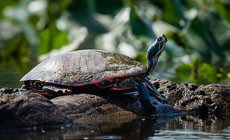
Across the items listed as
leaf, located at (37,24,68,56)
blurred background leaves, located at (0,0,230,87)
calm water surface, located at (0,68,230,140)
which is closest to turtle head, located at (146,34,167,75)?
calm water surface, located at (0,68,230,140)

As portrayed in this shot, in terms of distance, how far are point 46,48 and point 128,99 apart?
6.39 meters

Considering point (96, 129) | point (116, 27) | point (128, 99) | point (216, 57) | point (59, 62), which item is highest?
point (116, 27)

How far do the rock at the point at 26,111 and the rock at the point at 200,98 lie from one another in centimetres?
177

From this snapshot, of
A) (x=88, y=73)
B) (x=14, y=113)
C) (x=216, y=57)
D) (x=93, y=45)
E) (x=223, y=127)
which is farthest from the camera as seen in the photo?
(x=93, y=45)

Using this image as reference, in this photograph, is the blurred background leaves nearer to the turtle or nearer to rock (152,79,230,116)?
rock (152,79,230,116)

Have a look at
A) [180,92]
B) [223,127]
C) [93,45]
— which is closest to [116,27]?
[93,45]

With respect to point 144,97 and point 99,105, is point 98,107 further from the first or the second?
point 144,97

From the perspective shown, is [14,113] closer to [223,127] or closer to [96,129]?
[96,129]

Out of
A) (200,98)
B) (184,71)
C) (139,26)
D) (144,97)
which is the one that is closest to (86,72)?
(144,97)

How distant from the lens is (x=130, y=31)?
11547mm

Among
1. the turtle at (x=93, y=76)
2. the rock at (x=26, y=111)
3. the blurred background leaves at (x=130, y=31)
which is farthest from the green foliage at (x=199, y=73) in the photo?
the rock at (x=26, y=111)

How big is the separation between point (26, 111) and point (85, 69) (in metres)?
1.13

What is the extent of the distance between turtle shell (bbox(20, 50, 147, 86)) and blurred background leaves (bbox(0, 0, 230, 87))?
2.88 metres

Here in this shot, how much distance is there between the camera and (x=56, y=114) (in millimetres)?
5371
